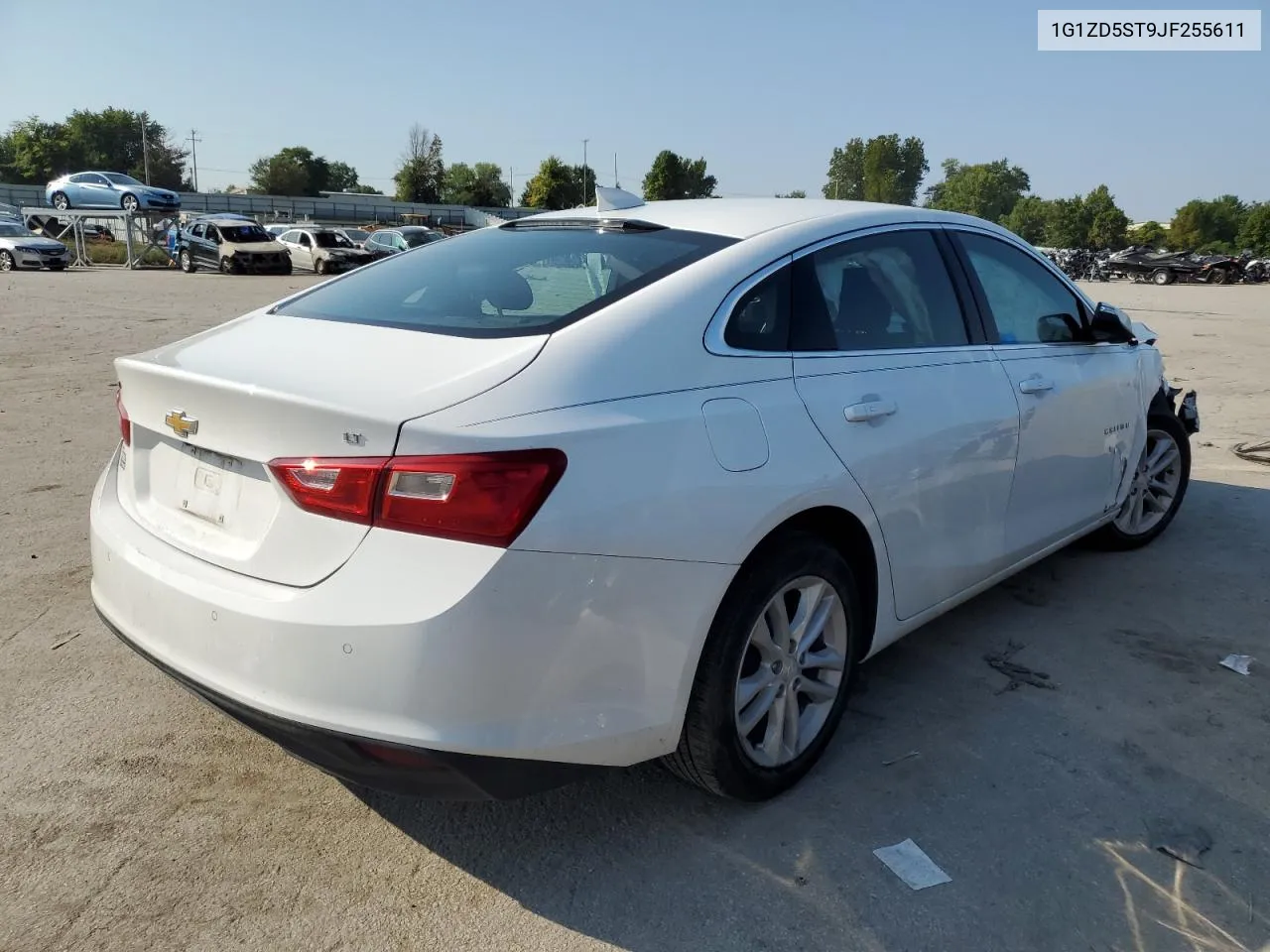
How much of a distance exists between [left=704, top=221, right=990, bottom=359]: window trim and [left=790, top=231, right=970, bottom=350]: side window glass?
0.02 meters

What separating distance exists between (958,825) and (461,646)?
1.51m

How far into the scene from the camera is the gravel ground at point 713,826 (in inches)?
87.9

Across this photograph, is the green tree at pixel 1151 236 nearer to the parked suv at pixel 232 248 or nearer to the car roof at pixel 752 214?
the parked suv at pixel 232 248

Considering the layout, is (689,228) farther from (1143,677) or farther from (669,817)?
(1143,677)

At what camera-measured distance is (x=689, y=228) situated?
2.94 metres

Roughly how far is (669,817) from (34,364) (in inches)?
375

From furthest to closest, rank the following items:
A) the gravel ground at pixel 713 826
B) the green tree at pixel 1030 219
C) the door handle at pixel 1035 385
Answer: the green tree at pixel 1030 219, the door handle at pixel 1035 385, the gravel ground at pixel 713 826

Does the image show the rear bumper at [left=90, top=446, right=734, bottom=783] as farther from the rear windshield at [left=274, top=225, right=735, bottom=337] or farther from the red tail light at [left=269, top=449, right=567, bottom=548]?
the rear windshield at [left=274, top=225, right=735, bottom=337]

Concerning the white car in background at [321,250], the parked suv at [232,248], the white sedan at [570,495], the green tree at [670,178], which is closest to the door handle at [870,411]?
the white sedan at [570,495]

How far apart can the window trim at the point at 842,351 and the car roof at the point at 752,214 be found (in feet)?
0.11

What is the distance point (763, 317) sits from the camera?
104 inches

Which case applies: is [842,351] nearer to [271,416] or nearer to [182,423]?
[271,416]

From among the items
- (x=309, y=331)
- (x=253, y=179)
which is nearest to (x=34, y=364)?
(x=309, y=331)

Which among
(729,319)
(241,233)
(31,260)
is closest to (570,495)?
(729,319)
